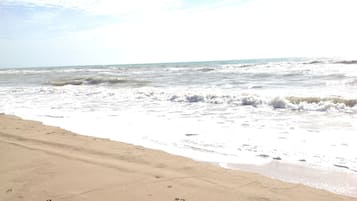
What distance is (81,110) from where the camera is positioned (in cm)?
1191

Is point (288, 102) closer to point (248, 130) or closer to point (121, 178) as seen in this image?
point (248, 130)

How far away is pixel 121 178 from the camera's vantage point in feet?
14.4

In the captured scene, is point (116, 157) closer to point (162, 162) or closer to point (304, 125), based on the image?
point (162, 162)

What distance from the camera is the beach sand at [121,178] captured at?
12.5 feet

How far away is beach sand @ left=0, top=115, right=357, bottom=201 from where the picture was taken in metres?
3.82

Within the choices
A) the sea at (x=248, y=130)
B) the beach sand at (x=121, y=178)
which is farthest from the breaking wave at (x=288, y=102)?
the beach sand at (x=121, y=178)

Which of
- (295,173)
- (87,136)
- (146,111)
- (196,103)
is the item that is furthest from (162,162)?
(196,103)

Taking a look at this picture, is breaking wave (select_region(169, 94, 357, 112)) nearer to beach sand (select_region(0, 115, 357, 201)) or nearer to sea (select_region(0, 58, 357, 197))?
sea (select_region(0, 58, 357, 197))

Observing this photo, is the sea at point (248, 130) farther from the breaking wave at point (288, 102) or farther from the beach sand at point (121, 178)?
the beach sand at point (121, 178)

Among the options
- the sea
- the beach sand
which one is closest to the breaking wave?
the sea

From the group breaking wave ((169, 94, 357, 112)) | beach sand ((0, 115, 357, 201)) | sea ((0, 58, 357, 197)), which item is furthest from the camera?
breaking wave ((169, 94, 357, 112))

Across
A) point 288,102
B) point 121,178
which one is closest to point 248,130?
point 121,178

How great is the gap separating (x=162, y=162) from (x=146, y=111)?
6297mm

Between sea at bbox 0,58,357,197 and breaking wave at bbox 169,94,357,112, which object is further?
breaking wave at bbox 169,94,357,112
